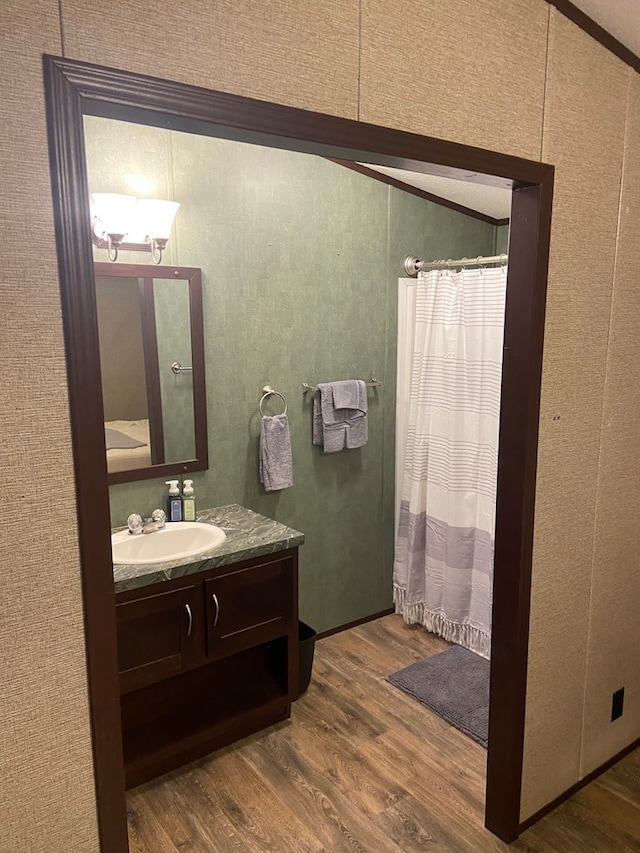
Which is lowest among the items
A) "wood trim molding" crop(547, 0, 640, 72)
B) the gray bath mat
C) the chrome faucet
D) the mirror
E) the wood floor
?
the wood floor

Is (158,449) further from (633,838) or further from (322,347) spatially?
(633,838)

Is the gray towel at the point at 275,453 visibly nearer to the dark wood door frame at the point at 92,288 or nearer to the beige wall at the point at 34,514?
the dark wood door frame at the point at 92,288

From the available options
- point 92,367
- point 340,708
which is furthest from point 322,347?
point 92,367

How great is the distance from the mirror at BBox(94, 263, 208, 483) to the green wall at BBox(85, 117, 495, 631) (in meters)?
0.07

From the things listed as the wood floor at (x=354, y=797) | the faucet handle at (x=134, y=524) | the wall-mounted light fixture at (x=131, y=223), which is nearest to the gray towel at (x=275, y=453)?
the faucet handle at (x=134, y=524)

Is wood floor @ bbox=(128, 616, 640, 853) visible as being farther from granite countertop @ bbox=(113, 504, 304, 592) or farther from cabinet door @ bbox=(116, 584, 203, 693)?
granite countertop @ bbox=(113, 504, 304, 592)

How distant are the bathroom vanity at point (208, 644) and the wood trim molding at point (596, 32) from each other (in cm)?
197

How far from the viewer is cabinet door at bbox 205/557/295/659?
7.92ft

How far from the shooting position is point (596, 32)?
179cm

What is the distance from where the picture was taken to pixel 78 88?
102 cm

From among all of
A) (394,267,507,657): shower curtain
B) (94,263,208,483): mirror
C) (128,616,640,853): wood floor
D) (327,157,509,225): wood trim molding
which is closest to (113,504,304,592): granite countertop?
(94,263,208,483): mirror

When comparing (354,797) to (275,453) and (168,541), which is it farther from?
(275,453)

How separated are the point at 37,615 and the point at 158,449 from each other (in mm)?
1659

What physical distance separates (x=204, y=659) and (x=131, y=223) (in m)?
1.74
